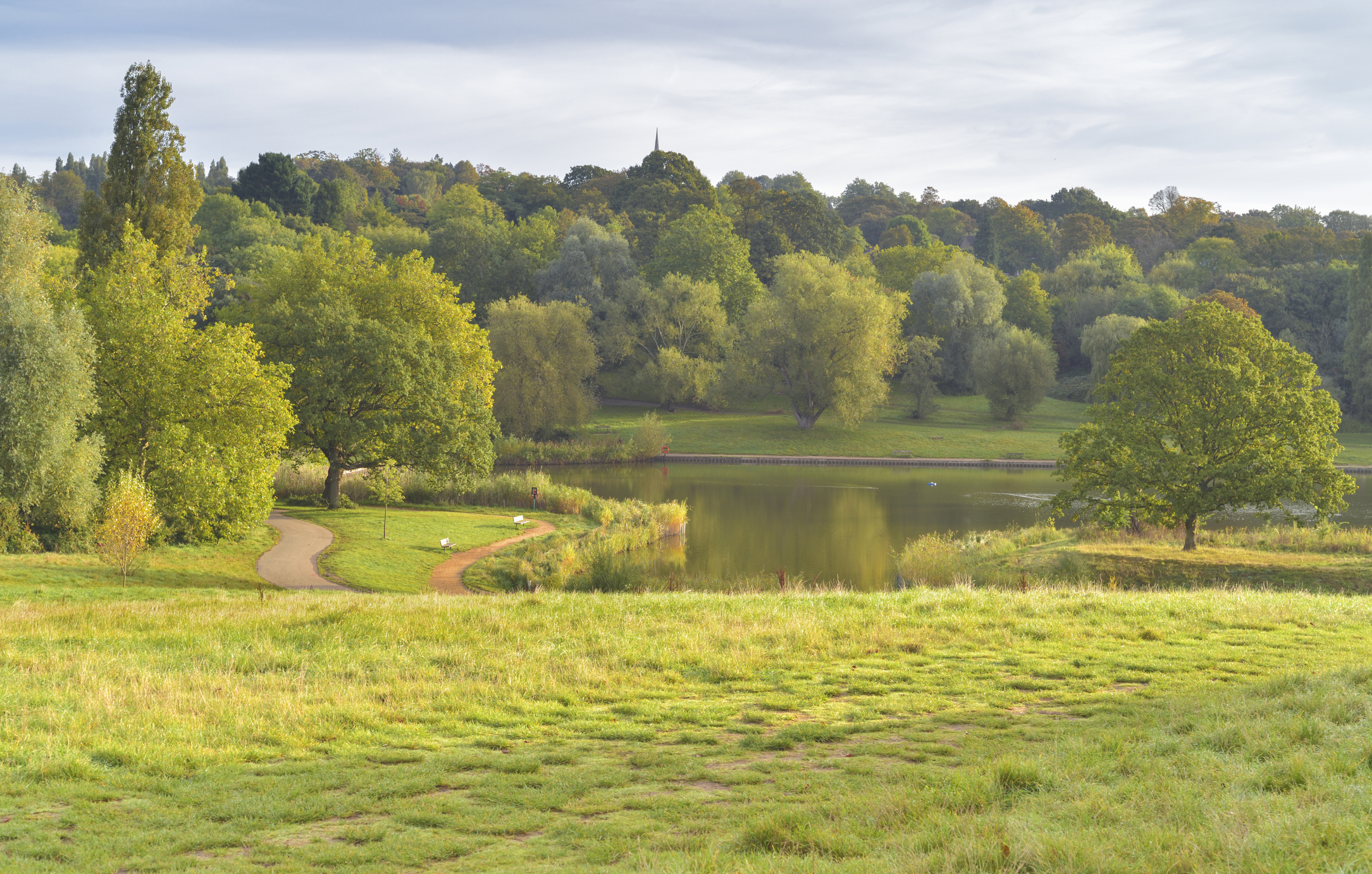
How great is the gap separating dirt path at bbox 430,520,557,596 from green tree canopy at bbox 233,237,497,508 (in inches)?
151

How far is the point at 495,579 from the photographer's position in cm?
2602

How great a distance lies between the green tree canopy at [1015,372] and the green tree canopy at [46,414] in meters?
63.8

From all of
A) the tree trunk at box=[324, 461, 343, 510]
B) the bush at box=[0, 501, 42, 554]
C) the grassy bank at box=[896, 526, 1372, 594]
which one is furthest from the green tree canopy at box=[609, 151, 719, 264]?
the bush at box=[0, 501, 42, 554]

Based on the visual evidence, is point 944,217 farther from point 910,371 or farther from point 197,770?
point 197,770

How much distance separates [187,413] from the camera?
26844 millimetres

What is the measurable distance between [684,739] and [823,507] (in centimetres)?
3608

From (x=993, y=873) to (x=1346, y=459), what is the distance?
232 feet

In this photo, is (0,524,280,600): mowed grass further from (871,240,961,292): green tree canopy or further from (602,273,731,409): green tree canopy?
(871,240,961,292): green tree canopy

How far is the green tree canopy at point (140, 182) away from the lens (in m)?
35.1

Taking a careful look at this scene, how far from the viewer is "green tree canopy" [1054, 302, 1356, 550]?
25.1 m

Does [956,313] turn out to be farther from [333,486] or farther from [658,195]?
[333,486]

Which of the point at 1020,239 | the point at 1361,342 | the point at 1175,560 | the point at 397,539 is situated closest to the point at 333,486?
the point at 397,539

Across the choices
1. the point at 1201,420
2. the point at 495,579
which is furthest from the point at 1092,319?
the point at 495,579

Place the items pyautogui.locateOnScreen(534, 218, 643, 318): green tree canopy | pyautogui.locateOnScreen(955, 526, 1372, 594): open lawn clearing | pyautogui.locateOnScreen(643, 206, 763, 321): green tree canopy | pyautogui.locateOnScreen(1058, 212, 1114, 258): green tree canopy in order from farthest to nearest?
pyautogui.locateOnScreen(1058, 212, 1114, 258): green tree canopy < pyautogui.locateOnScreen(643, 206, 763, 321): green tree canopy < pyautogui.locateOnScreen(534, 218, 643, 318): green tree canopy < pyautogui.locateOnScreen(955, 526, 1372, 594): open lawn clearing
